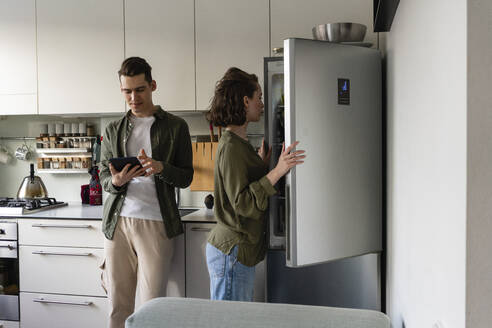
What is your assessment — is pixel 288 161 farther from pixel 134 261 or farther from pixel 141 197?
pixel 134 261

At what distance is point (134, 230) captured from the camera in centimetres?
216

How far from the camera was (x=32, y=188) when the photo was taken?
3.09 metres

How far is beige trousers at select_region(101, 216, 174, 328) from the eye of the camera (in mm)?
2170

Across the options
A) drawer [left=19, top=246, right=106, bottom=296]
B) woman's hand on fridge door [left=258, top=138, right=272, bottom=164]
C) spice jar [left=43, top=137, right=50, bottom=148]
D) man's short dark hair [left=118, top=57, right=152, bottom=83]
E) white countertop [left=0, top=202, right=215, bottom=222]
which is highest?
man's short dark hair [left=118, top=57, right=152, bottom=83]

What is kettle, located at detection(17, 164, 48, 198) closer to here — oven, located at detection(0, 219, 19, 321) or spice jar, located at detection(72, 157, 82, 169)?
spice jar, located at detection(72, 157, 82, 169)

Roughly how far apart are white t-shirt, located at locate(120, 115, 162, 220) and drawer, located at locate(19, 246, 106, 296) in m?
0.56

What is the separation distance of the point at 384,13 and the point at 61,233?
2090 mm

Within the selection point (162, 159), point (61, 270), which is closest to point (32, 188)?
point (61, 270)

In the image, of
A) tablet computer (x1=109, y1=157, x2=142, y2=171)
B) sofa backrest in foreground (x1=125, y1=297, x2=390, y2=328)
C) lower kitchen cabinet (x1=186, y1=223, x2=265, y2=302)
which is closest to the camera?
sofa backrest in foreground (x1=125, y1=297, x2=390, y2=328)

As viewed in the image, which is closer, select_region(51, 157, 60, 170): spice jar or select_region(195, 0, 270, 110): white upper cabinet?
select_region(195, 0, 270, 110): white upper cabinet

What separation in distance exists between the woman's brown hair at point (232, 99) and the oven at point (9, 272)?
166 centimetres

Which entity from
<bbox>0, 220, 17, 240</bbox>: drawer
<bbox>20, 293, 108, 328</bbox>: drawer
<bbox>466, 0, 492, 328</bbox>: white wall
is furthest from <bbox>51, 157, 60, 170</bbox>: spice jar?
<bbox>466, 0, 492, 328</bbox>: white wall

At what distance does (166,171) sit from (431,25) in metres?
1.54

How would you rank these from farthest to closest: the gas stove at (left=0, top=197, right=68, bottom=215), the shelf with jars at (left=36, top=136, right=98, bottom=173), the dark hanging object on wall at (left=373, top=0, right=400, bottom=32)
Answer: the shelf with jars at (left=36, top=136, right=98, bottom=173)
the gas stove at (left=0, top=197, right=68, bottom=215)
the dark hanging object on wall at (left=373, top=0, right=400, bottom=32)
